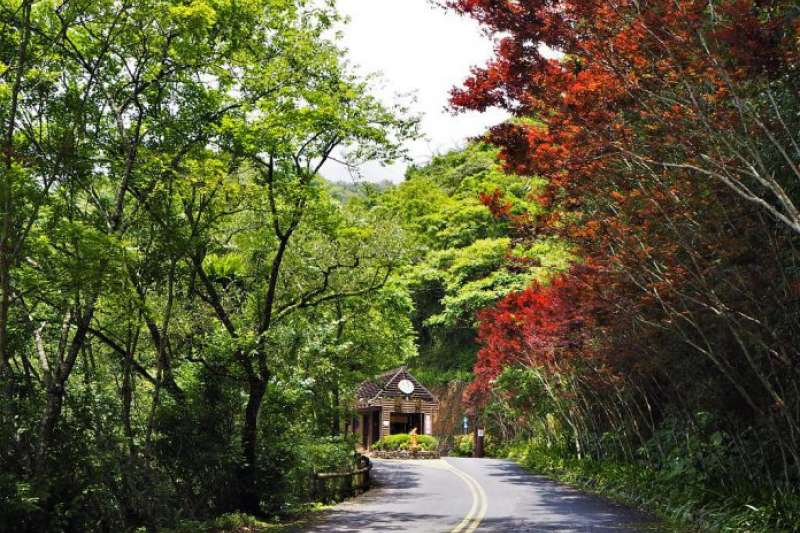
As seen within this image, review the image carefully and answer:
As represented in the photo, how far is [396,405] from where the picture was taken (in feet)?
144

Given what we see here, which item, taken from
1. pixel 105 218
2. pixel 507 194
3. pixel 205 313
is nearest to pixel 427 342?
pixel 507 194

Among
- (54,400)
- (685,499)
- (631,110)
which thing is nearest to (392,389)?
(685,499)

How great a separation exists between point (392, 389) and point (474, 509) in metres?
30.4

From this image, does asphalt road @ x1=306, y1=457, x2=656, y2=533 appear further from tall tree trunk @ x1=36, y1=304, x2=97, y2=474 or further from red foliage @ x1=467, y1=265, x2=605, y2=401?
tall tree trunk @ x1=36, y1=304, x2=97, y2=474

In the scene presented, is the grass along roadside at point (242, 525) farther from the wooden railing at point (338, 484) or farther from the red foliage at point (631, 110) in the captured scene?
the red foliage at point (631, 110)

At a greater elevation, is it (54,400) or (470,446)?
(54,400)

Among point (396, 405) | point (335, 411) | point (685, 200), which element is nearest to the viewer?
point (685, 200)

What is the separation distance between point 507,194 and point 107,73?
34714 mm

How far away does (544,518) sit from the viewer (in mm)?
12477

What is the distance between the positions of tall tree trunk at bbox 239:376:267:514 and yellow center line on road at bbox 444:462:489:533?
405 centimetres

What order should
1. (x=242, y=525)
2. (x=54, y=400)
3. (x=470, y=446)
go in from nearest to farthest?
(x=54, y=400)
(x=242, y=525)
(x=470, y=446)

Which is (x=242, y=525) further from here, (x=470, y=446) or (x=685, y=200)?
(x=470, y=446)

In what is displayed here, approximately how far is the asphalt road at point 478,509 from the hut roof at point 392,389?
2166cm

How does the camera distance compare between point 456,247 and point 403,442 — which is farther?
point 456,247
